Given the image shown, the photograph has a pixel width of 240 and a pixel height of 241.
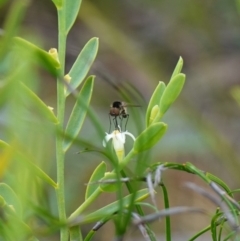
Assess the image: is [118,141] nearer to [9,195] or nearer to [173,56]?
[9,195]

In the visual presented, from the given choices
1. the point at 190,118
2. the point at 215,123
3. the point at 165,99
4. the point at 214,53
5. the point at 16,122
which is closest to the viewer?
the point at 16,122

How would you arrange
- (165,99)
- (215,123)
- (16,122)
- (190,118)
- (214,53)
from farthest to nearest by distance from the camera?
(214,53)
(215,123)
(190,118)
(165,99)
(16,122)

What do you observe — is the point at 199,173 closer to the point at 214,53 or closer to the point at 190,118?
the point at 190,118

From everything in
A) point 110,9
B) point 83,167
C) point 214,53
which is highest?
point 110,9

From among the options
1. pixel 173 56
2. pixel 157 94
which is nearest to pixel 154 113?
pixel 157 94

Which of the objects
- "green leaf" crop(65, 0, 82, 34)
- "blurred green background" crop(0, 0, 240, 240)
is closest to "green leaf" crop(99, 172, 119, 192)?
"green leaf" crop(65, 0, 82, 34)

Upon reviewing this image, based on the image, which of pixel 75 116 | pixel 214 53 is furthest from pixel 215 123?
pixel 75 116
